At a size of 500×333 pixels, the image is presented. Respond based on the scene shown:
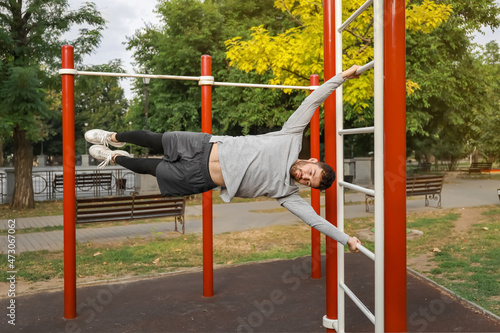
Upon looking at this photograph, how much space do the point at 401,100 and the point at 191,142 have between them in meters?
1.55

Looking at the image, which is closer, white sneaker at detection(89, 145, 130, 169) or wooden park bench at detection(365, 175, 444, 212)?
white sneaker at detection(89, 145, 130, 169)

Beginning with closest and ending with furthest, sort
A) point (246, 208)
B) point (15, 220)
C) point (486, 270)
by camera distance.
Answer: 1. point (486, 270)
2. point (15, 220)
3. point (246, 208)

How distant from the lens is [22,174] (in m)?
12.9

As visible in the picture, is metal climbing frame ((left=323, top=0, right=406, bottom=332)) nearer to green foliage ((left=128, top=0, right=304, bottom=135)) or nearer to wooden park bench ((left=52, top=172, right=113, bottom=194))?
wooden park bench ((left=52, top=172, right=113, bottom=194))

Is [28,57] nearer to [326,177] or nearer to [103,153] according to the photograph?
[103,153]

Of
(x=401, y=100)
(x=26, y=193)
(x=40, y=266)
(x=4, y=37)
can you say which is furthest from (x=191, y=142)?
(x=26, y=193)

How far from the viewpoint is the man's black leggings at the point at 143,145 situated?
11.3 feet

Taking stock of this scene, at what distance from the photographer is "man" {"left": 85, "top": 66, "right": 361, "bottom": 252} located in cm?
302

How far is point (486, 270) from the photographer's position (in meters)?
5.95

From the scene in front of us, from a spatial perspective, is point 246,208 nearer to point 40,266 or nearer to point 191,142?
point 40,266

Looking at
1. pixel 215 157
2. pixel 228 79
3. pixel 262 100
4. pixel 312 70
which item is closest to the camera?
pixel 215 157

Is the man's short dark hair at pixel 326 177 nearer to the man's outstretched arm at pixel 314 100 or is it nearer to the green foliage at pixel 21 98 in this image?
the man's outstretched arm at pixel 314 100

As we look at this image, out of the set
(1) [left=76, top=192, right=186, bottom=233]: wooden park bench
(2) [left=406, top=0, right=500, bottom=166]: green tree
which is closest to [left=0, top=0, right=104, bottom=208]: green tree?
(1) [left=76, top=192, right=186, bottom=233]: wooden park bench

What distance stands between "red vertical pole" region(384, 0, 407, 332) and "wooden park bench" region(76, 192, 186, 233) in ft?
21.5
